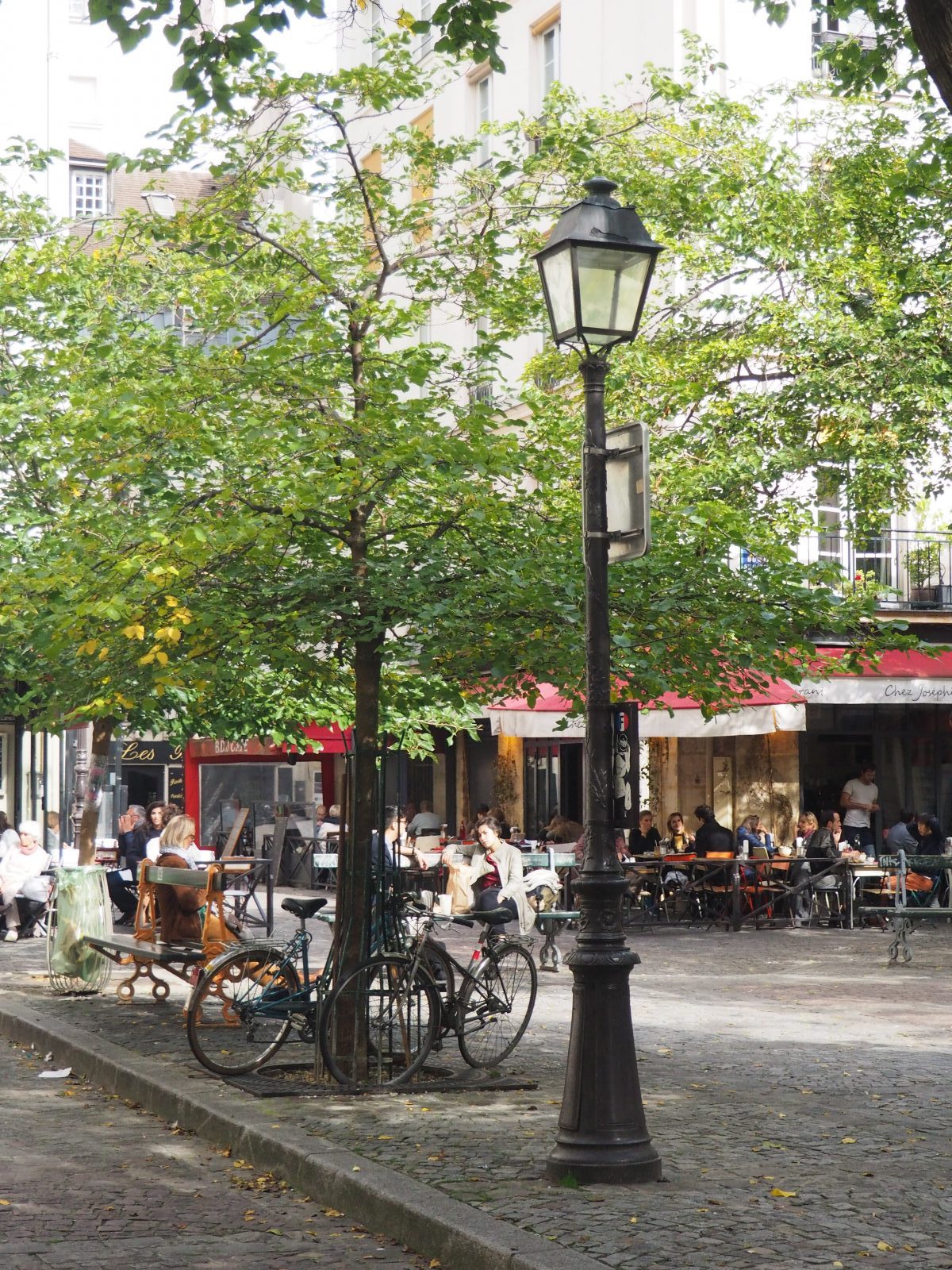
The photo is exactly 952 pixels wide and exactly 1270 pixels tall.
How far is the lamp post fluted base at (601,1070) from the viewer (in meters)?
6.79

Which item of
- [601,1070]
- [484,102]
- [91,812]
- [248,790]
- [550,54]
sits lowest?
[601,1070]

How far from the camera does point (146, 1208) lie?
6.93 metres

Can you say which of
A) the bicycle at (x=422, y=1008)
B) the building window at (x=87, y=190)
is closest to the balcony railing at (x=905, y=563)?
the bicycle at (x=422, y=1008)

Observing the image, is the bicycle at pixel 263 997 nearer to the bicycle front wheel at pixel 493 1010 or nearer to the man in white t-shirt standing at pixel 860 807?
the bicycle front wheel at pixel 493 1010

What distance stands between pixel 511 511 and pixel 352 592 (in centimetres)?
136

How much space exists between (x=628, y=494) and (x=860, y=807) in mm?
17562

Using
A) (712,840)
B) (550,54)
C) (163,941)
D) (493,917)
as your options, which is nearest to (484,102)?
(550,54)

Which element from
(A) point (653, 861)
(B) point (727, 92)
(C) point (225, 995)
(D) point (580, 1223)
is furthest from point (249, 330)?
(B) point (727, 92)

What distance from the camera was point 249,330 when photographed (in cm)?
1155

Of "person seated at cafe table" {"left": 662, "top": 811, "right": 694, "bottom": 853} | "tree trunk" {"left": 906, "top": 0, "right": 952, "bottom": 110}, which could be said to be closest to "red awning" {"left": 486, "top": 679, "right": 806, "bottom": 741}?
"person seated at cafe table" {"left": 662, "top": 811, "right": 694, "bottom": 853}

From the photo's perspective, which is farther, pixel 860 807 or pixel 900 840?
pixel 860 807

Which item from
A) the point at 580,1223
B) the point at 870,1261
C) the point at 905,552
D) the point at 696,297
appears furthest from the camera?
the point at 905,552

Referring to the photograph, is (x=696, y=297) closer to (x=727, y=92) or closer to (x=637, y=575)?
(x=727, y=92)

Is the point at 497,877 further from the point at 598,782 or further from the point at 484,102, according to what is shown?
the point at 484,102
